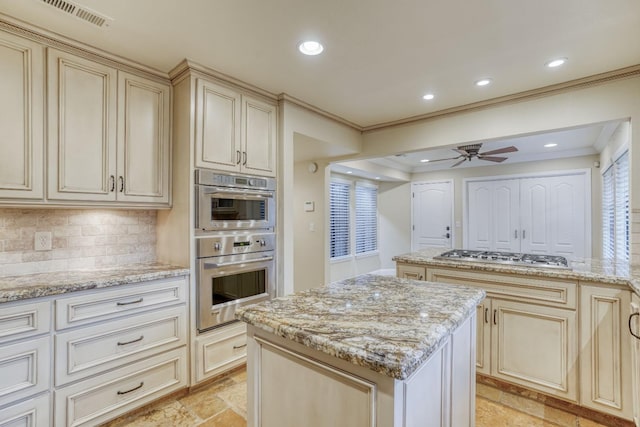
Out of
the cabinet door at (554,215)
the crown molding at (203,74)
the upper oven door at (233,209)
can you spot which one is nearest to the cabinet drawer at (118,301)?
the upper oven door at (233,209)

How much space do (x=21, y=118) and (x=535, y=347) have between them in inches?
145

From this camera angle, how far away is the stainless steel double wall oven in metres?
2.34

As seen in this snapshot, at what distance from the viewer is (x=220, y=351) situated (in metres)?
2.46

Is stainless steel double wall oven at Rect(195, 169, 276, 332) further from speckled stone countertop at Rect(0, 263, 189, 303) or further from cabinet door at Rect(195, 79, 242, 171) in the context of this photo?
speckled stone countertop at Rect(0, 263, 189, 303)

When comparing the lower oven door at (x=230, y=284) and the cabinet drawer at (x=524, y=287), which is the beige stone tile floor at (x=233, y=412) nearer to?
the lower oven door at (x=230, y=284)

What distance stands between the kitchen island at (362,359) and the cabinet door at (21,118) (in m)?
1.69

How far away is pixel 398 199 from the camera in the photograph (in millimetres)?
7141

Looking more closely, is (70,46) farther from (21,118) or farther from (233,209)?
(233,209)

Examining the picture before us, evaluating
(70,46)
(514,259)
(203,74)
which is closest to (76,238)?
(70,46)

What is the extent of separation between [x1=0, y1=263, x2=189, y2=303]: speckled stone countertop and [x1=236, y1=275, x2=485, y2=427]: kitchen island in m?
1.20

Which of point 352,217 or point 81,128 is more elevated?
point 81,128

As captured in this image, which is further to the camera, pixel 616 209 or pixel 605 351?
pixel 616 209

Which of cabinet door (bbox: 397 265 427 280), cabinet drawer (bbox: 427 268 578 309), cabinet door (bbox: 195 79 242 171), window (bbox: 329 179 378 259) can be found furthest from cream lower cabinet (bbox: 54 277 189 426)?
window (bbox: 329 179 378 259)

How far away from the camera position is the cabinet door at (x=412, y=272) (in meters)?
2.69
